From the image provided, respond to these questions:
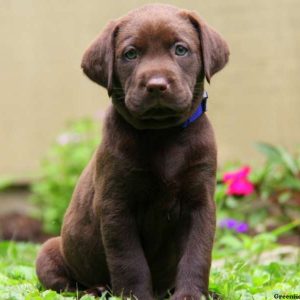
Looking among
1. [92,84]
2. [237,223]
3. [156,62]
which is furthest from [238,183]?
[156,62]

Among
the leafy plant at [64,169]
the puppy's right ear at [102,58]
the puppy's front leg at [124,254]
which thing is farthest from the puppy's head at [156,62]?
the leafy plant at [64,169]

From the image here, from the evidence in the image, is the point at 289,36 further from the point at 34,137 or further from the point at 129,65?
the point at 129,65

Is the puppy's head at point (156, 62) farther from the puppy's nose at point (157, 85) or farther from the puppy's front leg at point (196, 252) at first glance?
the puppy's front leg at point (196, 252)

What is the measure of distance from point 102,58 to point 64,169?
186 inches

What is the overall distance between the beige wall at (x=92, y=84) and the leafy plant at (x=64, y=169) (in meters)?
0.59

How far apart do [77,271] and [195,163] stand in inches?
41.3

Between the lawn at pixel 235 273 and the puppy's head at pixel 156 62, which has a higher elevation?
the puppy's head at pixel 156 62

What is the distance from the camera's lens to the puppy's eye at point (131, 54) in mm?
4199

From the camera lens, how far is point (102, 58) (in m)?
4.34

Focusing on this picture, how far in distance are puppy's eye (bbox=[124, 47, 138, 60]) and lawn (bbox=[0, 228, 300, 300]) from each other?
3.93 ft

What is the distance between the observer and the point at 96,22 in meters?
9.54

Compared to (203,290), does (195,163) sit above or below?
above

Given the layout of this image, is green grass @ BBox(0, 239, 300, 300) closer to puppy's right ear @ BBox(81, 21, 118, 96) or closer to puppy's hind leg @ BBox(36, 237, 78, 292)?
puppy's hind leg @ BBox(36, 237, 78, 292)

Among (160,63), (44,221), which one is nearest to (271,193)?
(44,221)
